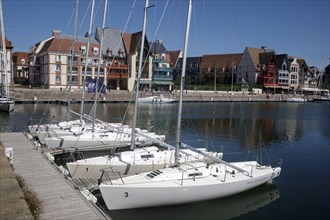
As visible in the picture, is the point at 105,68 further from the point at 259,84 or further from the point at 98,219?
the point at 98,219

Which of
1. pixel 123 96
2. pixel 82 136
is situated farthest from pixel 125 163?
pixel 123 96

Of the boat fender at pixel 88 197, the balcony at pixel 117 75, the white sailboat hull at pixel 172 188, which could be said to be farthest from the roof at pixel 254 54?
the boat fender at pixel 88 197

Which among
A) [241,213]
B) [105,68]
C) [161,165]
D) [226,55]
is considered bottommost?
[241,213]

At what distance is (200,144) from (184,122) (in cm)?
1787

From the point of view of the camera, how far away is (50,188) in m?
15.1

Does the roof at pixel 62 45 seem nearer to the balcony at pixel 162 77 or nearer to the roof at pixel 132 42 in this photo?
the roof at pixel 132 42

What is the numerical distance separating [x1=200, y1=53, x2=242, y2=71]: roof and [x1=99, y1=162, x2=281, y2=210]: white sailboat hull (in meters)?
113

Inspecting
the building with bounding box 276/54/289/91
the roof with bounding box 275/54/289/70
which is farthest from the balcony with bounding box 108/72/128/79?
the roof with bounding box 275/54/289/70

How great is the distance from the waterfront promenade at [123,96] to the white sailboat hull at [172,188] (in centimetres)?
4077

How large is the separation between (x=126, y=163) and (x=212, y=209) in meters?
5.97

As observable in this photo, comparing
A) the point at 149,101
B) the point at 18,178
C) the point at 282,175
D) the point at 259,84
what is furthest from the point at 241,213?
the point at 259,84

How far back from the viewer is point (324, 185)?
890 inches

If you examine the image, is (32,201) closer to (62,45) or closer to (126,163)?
(126,163)

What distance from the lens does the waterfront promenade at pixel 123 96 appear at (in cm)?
7118
